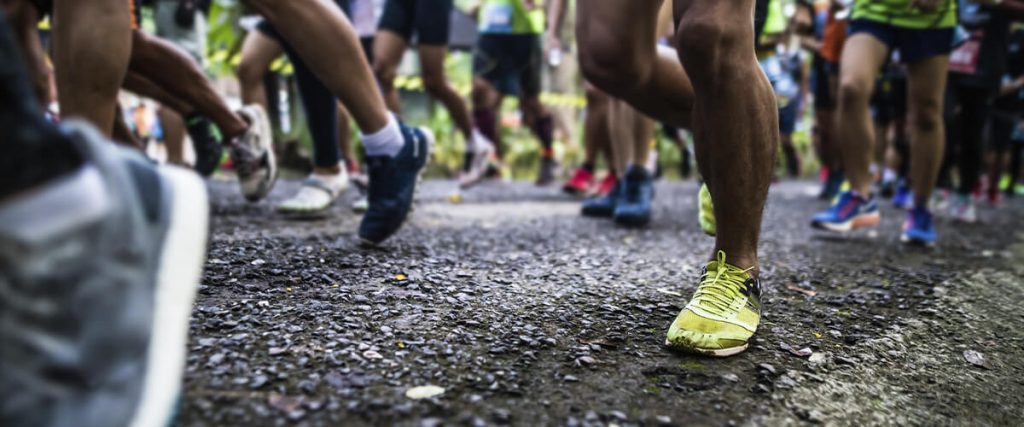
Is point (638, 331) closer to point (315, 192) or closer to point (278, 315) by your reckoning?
point (278, 315)

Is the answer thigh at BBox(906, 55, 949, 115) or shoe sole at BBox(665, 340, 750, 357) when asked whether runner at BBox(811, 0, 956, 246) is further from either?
shoe sole at BBox(665, 340, 750, 357)

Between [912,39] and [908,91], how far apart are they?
259 millimetres

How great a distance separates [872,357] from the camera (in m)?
1.29

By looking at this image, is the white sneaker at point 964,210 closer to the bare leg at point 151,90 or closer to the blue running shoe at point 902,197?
the blue running shoe at point 902,197

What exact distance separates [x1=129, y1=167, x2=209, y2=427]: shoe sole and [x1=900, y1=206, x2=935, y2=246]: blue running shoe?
10.1 ft

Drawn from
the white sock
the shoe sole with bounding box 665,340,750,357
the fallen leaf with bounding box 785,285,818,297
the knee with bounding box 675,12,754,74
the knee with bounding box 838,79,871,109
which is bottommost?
the fallen leaf with bounding box 785,285,818,297

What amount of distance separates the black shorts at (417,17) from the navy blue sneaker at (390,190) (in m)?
2.35

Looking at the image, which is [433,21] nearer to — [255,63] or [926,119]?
[255,63]

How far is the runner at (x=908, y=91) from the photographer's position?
2723 millimetres

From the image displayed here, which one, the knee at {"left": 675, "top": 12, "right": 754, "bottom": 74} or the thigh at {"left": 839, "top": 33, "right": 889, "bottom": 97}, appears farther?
the thigh at {"left": 839, "top": 33, "right": 889, "bottom": 97}

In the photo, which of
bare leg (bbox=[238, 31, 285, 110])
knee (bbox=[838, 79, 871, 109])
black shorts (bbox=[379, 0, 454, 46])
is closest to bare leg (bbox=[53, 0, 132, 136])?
bare leg (bbox=[238, 31, 285, 110])

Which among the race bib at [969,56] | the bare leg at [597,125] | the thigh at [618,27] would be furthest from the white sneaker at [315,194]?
the race bib at [969,56]

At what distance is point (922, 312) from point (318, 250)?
1.68 m

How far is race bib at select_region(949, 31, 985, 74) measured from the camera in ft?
12.4
